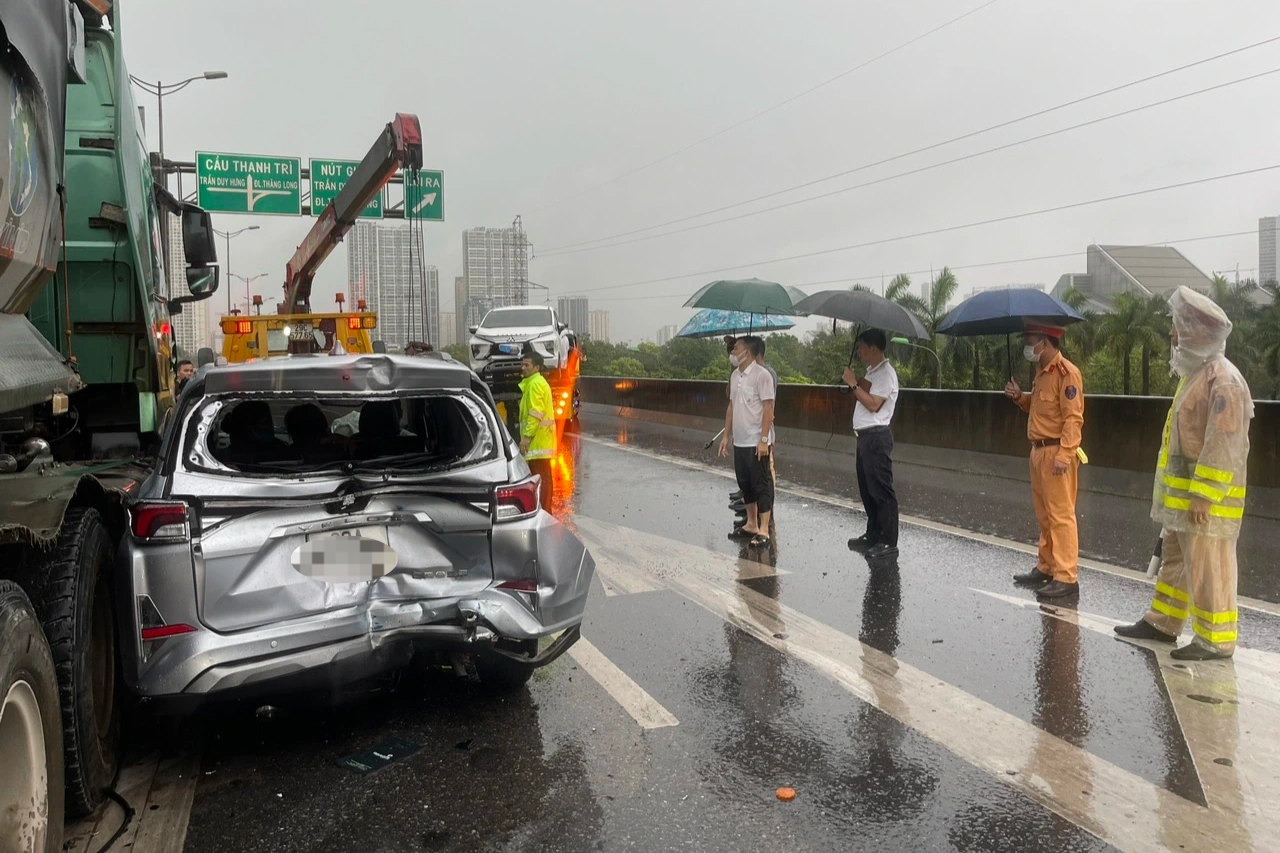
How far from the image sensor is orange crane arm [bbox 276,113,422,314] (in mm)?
10633

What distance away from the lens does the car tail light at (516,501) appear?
433 cm

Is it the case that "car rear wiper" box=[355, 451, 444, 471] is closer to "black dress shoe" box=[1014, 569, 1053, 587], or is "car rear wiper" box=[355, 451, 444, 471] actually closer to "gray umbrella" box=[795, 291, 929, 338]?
"gray umbrella" box=[795, 291, 929, 338]

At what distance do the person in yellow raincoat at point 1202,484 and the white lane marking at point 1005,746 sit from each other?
1.49 metres

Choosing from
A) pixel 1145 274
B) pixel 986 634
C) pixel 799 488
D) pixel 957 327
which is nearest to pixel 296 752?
pixel 986 634

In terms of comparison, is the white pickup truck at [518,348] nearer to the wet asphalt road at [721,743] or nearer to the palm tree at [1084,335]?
the wet asphalt road at [721,743]

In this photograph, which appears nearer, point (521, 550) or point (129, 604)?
point (129, 604)

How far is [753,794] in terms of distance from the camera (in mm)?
3812

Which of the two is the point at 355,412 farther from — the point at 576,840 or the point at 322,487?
the point at 576,840

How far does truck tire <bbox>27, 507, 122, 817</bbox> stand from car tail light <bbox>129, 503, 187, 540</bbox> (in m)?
0.20

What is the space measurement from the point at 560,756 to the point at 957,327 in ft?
15.4

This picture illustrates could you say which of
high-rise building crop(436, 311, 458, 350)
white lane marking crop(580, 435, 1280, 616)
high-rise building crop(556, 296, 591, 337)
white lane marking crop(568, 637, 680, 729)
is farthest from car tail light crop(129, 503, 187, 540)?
high-rise building crop(556, 296, 591, 337)

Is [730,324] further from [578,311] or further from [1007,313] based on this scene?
[578,311]

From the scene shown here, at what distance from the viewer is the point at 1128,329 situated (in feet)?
172

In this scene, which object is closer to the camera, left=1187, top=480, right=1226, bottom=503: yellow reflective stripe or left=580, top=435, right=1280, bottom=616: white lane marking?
left=1187, top=480, right=1226, bottom=503: yellow reflective stripe
